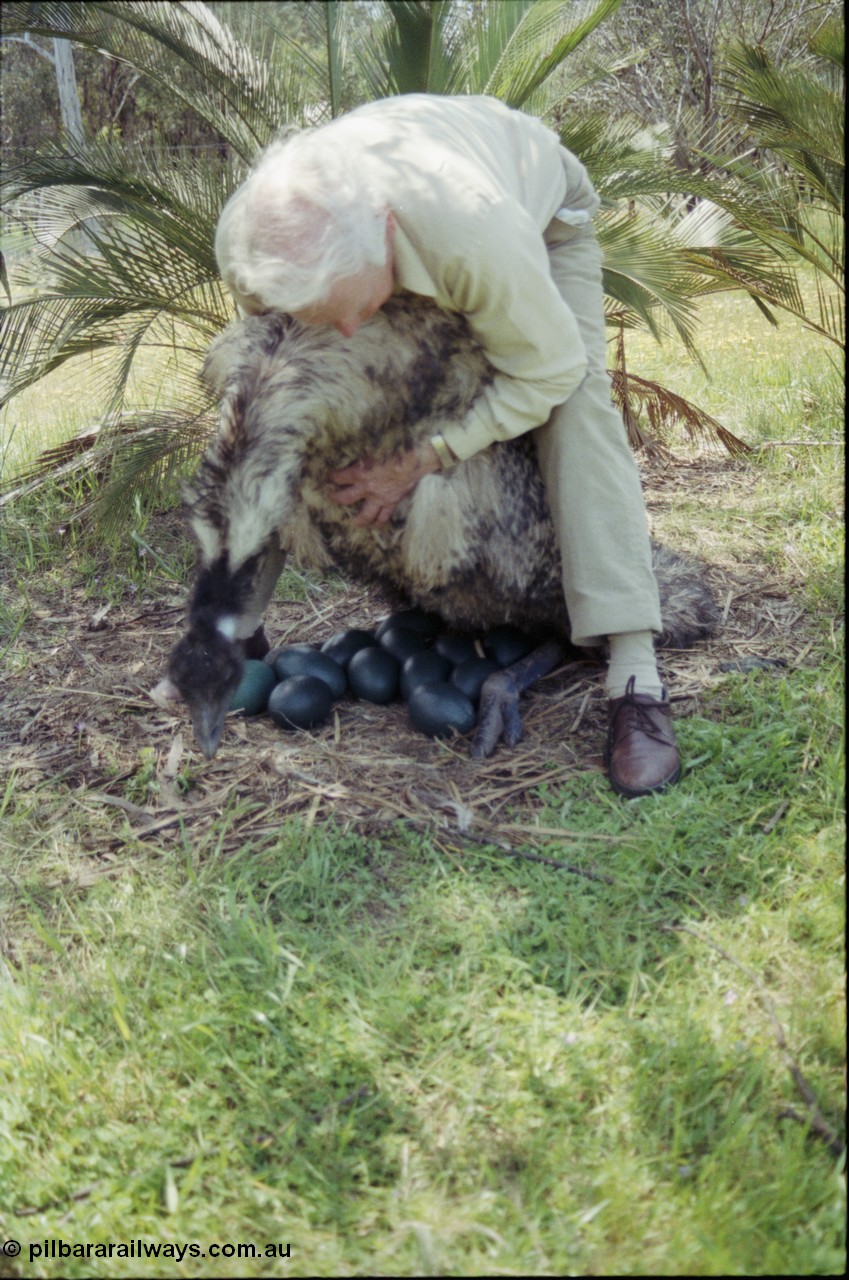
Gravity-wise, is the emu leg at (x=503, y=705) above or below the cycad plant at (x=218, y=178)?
below

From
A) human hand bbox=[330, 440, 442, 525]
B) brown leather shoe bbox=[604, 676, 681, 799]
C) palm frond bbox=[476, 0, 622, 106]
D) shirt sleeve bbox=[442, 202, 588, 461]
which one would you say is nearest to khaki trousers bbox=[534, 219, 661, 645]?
shirt sleeve bbox=[442, 202, 588, 461]

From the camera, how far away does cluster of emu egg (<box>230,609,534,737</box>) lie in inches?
140

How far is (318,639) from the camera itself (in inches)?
174

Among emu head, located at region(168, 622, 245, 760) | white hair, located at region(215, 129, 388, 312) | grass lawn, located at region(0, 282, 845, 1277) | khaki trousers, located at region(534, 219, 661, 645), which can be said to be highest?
white hair, located at region(215, 129, 388, 312)

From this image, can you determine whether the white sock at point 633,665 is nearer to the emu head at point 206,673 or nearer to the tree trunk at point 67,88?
the emu head at point 206,673

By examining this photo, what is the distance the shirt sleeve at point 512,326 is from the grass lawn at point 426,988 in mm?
989

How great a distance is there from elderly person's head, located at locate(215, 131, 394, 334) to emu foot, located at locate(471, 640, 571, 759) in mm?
1254

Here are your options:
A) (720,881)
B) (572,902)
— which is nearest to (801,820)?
(720,881)

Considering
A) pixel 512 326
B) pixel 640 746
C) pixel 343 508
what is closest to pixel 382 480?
pixel 343 508

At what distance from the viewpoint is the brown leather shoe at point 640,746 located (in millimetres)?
3123

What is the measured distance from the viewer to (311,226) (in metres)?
2.71

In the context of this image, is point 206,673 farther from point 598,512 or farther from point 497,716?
point 598,512

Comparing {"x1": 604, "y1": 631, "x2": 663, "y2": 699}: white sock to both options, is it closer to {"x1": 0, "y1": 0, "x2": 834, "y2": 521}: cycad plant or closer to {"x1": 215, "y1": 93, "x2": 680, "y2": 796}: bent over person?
{"x1": 215, "y1": 93, "x2": 680, "y2": 796}: bent over person

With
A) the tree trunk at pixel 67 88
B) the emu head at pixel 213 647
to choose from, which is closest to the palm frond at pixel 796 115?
the emu head at pixel 213 647
